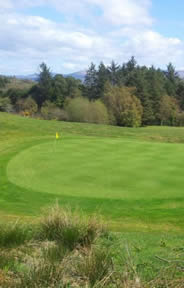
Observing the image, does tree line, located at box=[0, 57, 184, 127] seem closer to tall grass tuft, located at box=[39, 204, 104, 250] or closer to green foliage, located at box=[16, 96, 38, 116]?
green foliage, located at box=[16, 96, 38, 116]

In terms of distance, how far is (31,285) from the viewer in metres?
3.05

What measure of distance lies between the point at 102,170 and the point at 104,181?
1.16 metres

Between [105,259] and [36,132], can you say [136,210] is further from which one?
[36,132]

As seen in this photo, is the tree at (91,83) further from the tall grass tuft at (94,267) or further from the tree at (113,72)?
the tall grass tuft at (94,267)

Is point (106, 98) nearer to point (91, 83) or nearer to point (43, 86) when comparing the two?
point (91, 83)

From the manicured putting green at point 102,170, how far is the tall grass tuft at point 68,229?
3064mm

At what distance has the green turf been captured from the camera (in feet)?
24.2

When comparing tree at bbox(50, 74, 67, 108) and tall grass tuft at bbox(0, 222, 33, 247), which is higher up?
tree at bbox(50, 74, 67, 108)

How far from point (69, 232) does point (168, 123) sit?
54733 mm

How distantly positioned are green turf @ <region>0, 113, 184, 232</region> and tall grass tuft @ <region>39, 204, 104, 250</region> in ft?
5.26

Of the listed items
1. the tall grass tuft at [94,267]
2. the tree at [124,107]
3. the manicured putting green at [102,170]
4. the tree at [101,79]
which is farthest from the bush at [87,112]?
the tall grass tuft at [94,267]

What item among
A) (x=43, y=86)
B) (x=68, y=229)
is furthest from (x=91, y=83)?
(x=68, y=229)

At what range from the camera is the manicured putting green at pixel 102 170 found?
8.44 metres

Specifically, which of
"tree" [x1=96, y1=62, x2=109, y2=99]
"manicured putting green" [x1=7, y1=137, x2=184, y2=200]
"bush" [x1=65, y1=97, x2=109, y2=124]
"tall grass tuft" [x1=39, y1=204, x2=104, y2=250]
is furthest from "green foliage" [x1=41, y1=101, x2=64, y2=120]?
"tall grass tuft" [x1=39, y1=204, x2=104, y2=250]
